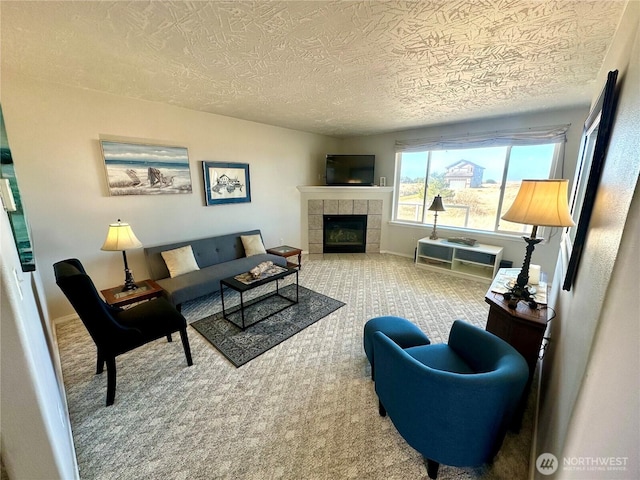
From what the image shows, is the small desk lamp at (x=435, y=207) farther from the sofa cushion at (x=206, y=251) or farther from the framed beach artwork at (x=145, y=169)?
the framed beach artwork at (x=145, y=169)

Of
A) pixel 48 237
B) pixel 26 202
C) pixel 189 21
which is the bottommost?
pixel 48 237

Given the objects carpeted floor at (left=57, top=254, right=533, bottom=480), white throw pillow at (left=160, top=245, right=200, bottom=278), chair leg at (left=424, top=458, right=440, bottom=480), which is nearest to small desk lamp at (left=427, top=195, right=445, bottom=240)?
carpeted floor at (left=57, top=254, right=533, bottom=480)

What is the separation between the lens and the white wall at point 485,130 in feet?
10.8

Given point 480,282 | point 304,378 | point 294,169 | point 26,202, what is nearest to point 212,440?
point 304,378

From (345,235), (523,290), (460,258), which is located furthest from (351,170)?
(523,290)

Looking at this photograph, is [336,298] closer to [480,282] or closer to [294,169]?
[480,282]

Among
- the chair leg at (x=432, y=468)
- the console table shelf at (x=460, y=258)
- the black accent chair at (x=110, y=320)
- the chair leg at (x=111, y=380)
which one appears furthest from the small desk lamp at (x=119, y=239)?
the console table shelf at (x=460, y=258)

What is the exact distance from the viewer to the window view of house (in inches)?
146

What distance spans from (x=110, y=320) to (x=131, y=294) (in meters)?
0.92

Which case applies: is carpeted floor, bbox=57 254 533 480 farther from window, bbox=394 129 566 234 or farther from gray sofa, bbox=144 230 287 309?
window, bbox=394 129 566 234

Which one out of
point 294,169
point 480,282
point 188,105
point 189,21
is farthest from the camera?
point 294,169

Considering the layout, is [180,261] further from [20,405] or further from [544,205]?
[544,205]

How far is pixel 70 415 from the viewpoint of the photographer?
5.43 feet

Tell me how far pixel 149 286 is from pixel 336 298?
2205 mm
